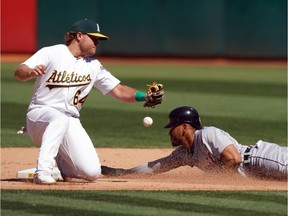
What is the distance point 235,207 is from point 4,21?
17.0m

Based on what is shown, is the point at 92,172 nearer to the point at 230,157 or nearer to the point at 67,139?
the point at 67,139

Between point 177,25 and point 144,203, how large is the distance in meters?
16.7

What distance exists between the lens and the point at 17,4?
23.6 meters

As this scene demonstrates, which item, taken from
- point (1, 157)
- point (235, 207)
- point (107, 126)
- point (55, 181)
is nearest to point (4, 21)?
point (107, 126)

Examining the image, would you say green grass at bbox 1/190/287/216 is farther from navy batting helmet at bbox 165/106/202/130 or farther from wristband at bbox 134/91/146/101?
wristband at bbox 134/91/146/101

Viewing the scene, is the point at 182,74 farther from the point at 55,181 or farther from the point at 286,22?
the point at 55,181

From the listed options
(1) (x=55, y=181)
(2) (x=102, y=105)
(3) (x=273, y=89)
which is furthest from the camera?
(3) (x=273, y=89)

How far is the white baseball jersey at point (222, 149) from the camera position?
8.30 metres

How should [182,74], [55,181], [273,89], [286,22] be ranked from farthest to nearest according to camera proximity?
[286,22], [182,74], [273,89], [55,181]

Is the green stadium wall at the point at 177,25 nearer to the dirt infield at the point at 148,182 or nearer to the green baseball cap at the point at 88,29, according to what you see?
the dirt infield at the point at 148,182

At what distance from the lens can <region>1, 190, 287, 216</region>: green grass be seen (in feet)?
22.9

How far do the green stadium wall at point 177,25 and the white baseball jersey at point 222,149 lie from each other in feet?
49.2

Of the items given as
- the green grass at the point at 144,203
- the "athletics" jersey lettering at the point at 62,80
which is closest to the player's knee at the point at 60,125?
the "athletics" jersey lettering at the point at 62,80

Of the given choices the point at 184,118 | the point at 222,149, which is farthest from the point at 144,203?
the point at 184,118
